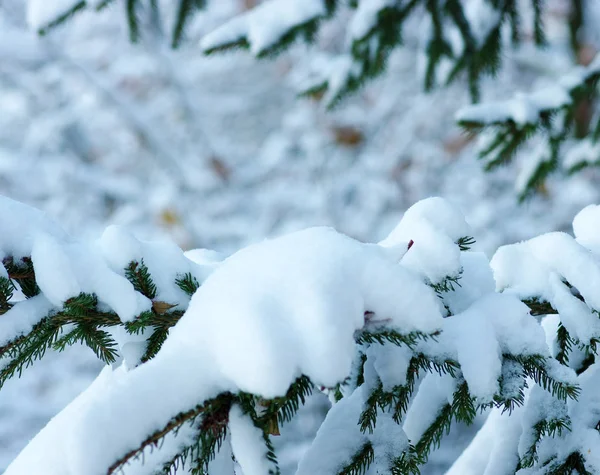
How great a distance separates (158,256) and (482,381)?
0.55 m

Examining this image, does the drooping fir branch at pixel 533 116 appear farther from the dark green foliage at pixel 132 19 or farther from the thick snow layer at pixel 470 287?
the dark green foliage at pixel 132 19

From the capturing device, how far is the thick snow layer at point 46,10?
5.50ft

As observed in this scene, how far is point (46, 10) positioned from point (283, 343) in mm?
1605

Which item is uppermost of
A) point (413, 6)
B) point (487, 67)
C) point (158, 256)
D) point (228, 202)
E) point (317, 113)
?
point (413, 6)

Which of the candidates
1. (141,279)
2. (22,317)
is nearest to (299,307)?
(141,279)

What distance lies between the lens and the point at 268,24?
1674 millimetres

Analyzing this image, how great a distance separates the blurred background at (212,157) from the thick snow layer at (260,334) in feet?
13.4

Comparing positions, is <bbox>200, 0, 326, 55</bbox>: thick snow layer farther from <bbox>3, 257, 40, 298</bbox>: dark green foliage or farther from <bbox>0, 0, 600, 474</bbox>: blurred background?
<bbox>0, 0, 600, 474</bbox>: blurred background

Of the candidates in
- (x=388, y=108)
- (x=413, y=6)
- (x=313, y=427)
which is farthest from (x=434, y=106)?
(x=413, y=6)

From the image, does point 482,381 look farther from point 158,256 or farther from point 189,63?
point 189,63

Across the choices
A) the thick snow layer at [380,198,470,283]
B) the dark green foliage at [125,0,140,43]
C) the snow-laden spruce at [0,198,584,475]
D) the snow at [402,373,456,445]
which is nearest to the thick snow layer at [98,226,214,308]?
the snow-laden spruce at [0,198,584,475]

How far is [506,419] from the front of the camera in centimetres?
99

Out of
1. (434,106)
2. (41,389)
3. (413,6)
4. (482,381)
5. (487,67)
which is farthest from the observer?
(434,106)

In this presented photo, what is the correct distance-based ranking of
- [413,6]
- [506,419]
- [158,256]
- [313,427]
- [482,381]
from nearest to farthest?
[482,381] → [158,256] → [506,419] → [413,6] → [313,427]
